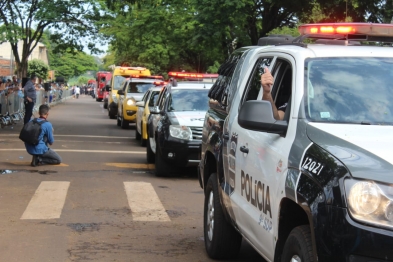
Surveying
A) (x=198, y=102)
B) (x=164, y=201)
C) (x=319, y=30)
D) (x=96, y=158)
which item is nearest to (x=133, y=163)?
(x=96, y=158)

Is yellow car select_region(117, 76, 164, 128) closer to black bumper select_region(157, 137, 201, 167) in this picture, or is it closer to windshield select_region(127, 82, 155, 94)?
windshield select_region(127, 82, 155, 94)

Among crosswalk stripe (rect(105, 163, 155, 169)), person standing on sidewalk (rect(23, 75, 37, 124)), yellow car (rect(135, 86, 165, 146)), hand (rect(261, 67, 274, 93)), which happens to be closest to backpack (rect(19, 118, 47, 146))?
crosswalk stripe (rect(105, 163, 155, 169))

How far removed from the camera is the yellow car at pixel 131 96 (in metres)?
26.2

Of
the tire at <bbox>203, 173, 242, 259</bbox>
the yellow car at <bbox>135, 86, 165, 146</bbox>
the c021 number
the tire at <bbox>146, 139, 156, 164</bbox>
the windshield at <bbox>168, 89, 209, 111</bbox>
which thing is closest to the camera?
the c021 number

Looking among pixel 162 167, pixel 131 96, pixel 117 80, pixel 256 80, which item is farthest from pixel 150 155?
pixel 117 80

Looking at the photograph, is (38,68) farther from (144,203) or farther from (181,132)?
(144,203)

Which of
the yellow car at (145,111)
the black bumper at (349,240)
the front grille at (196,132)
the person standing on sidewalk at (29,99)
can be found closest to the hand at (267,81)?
the black bumper at (349,240)

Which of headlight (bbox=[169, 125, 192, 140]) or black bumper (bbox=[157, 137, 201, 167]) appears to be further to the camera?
headlight (bbox=[169, 125, 192, 140])

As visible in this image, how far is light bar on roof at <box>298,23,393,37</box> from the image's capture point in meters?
5.93

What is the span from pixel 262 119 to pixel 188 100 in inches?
382

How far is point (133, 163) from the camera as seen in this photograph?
50.4 ft

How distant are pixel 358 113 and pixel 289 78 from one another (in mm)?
848

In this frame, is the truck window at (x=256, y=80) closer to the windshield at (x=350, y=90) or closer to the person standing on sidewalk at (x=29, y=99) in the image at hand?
the windshield at (x=350, y=90)

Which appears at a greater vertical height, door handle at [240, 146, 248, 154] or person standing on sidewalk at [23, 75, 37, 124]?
door handle at [240, 146, 248, 154]
